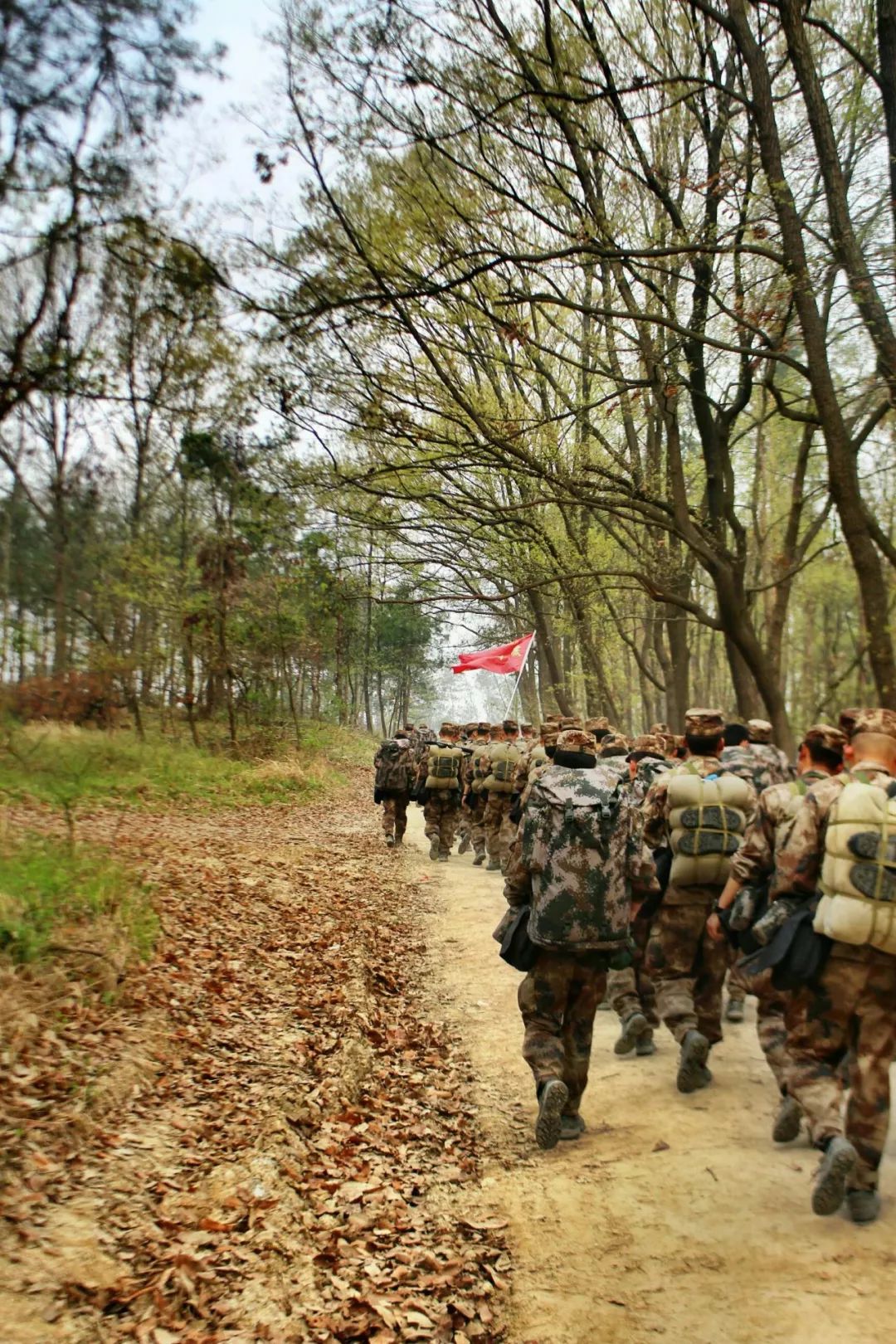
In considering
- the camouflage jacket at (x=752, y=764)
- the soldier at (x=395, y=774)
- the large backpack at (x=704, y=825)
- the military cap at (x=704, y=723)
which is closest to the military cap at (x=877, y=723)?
the military cap at (x=704, y=723)

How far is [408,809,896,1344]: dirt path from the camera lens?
3182 mm

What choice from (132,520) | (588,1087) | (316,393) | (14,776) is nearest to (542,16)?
(316,393)

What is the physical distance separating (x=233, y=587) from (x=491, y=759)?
495 inches

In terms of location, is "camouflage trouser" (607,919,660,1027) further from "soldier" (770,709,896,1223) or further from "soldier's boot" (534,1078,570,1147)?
"soldier" (770,709,896,1223)

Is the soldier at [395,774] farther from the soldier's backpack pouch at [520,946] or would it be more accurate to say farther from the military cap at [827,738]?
the military cap at [827,738]

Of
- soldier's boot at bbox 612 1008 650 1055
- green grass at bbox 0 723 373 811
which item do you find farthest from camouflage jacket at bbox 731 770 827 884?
green grass at bbox 0 723 373 811

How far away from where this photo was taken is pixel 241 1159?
432 centimetres

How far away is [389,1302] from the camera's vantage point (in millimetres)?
3443

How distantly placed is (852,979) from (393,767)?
11466 mm

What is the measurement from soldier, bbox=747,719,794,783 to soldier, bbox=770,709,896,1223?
12.8 feet

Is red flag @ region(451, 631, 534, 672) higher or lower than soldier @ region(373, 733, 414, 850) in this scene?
higher

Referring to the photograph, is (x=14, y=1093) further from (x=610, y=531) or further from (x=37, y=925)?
(x=610, y=531)

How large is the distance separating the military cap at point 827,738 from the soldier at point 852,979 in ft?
2.42

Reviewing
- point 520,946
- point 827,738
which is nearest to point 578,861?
point 520,946
